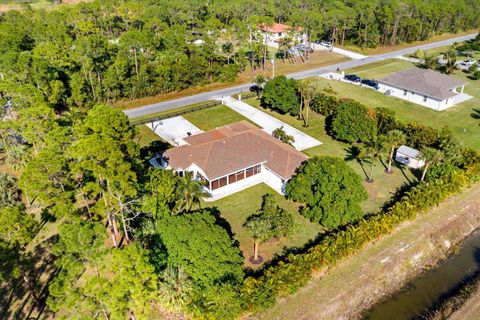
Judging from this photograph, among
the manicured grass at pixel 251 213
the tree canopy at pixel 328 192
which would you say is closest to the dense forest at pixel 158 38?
the manicured grass at pixel 251 213

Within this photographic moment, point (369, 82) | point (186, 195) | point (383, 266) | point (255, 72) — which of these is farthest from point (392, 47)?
point (186, 195)

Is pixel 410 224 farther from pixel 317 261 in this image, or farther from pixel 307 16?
pixel 307 16

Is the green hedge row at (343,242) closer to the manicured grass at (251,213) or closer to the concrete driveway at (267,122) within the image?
the manicured grass at (251,213)

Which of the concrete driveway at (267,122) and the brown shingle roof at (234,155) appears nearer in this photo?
the brown shingle roof at (234,155)

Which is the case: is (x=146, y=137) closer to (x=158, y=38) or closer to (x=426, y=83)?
(x=158, y=38)

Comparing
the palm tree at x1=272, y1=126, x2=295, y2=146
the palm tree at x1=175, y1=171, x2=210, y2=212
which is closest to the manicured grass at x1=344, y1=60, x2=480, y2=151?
the palm tree at x1=272, y1=126, x2=295, y2=146

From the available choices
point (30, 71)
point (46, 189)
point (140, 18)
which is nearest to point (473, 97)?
point (46, 189)
